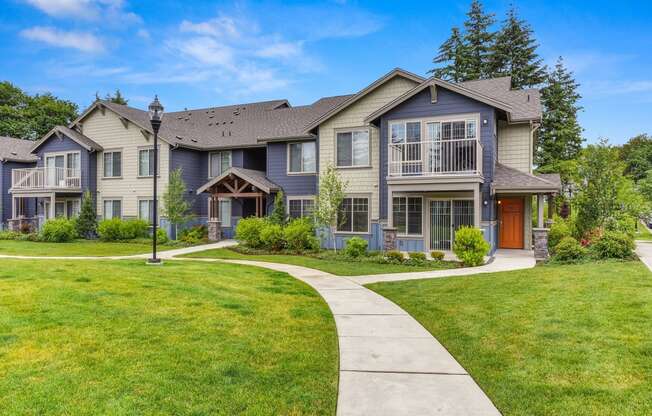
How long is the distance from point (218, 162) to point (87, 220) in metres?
8.04

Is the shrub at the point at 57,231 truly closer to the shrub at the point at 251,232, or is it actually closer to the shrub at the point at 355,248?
the shrub at the point at 251,232

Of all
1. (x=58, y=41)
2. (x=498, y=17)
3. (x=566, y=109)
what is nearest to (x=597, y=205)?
(x=566, y=109)

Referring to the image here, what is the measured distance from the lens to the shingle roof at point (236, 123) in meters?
22.3

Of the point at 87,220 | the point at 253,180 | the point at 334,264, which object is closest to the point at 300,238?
the point at 334,264

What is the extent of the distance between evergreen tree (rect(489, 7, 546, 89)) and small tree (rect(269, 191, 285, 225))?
23.6 metres

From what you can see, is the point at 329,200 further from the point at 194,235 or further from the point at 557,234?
the point at 557,234

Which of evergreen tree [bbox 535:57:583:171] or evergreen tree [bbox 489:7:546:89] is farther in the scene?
evergreen tree [bbox 489:7:546:89]

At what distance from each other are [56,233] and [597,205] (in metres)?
25.4

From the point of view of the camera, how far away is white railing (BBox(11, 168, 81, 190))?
24.3 meters

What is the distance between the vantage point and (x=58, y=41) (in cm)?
2891

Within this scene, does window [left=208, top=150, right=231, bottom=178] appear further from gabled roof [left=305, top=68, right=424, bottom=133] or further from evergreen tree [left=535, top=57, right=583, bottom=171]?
evergreen tree [left=535, top=57, right=583, bottom=171]

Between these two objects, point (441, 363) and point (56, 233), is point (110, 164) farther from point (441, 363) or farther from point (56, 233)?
point (441, 363)

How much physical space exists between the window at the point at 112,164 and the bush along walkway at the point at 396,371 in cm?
2086

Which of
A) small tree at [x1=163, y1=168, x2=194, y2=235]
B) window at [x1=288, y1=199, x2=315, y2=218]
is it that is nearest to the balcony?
small tree at [x1=163, y1=168, x2=194, y2=235]
